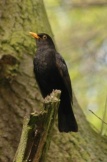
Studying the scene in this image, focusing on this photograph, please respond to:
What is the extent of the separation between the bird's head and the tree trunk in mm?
55

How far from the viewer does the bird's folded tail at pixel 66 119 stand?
11.2 ft

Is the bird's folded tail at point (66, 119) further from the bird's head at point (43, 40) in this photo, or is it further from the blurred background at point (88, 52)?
the blurred background at point (88, 52)

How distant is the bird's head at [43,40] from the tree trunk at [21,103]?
0.05 metres

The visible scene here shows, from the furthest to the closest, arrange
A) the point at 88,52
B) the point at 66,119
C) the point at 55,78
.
Answer: the point at 88,52 < the point at 55,78 < the point at 66,119

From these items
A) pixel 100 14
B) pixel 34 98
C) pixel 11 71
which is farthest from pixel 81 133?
pixel 100 14

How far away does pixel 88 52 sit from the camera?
6.12 meters

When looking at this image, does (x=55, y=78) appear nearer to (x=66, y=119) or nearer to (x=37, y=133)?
(x=66, y=119)

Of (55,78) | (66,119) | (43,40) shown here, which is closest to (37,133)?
(66,119)

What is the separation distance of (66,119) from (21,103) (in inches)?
14.6

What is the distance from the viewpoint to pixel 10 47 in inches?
142

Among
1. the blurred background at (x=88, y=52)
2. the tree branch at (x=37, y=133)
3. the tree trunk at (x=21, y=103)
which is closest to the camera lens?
the tree branch at (x=37, y=133)

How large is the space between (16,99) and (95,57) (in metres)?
2.63

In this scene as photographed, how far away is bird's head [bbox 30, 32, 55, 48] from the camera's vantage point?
3814mm

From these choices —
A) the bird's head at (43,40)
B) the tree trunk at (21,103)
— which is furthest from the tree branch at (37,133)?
the bird's head at (43,40)
